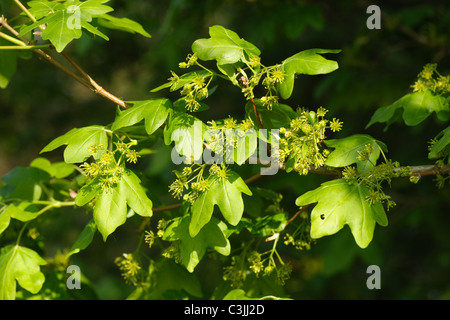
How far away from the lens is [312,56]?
161cm

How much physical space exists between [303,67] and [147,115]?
20.8 inches

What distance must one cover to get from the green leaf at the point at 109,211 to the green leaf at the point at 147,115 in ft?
0.74

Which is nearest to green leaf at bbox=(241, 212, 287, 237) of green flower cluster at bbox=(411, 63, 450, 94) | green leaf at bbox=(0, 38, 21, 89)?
green flower cluster at bbox=(411, 63, 450, 94)

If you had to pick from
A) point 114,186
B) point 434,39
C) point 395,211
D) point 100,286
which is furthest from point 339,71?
point 100,286

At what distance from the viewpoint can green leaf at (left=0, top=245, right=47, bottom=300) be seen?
190cm

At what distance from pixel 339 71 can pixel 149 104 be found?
2.28 m

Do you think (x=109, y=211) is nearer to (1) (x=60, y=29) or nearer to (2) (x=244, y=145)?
(2) (x=244, y=145)

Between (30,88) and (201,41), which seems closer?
(201,41)

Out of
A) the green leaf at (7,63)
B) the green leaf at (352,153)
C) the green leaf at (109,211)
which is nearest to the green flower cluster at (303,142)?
the green leaf at (352,153)

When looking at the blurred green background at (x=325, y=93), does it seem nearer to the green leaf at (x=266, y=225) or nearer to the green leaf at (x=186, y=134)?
the green leaf at (x=266, y=225)

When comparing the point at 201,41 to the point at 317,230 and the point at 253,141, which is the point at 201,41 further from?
the point at 317,230

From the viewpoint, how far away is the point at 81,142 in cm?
172

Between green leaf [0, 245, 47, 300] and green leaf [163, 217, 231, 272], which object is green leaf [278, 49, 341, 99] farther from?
green leaf [0, 245, 47, 300]

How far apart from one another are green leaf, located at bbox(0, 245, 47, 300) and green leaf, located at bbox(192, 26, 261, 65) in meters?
1.04
